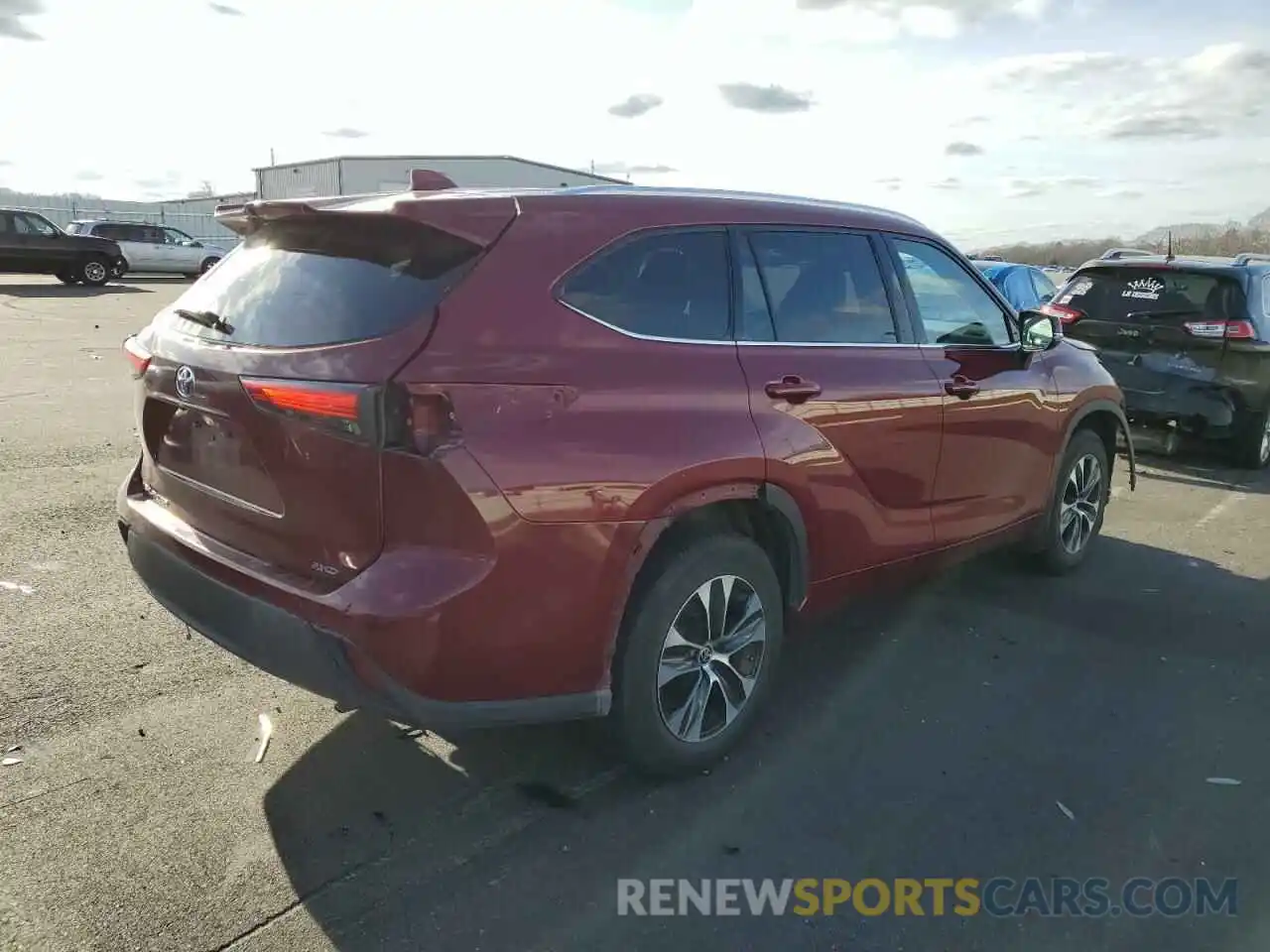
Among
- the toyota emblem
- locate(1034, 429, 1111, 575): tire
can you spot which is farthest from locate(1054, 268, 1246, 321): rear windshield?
the toyota emblem

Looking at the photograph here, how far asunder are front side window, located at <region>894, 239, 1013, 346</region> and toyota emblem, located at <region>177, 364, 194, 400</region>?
288cm

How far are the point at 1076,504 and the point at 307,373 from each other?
4484 millimetres

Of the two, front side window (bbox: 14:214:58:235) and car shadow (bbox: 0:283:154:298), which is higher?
front side window (bbox: 14:214:58:235)

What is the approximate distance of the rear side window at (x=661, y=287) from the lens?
10.2 feet

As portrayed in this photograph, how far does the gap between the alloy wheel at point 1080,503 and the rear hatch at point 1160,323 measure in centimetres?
289

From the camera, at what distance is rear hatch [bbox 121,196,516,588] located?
2.71 m

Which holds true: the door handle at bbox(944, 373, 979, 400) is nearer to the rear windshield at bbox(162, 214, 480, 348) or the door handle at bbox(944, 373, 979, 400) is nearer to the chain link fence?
the rear windshield at bbox(162, 214, 480, 348)

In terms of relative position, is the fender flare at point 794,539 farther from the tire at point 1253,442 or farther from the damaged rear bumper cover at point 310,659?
the tire at point 1253,442

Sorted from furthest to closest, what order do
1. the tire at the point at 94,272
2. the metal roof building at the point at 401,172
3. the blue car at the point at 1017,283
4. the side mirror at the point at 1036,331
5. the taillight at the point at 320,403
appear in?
the metal roof building at the point at 401,172
the tire at the point at 94,272
the blue car at the point at 1017,283
the side mirror at the point at 1036,331
the taillight at the point at 320,403

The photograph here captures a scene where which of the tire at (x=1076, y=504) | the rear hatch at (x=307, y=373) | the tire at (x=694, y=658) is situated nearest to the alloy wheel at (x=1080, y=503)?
the tire at (x=1076, y=504)

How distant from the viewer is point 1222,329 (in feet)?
26.8

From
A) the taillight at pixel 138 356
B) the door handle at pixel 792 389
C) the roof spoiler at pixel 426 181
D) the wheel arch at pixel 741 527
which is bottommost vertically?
the wheel arch at pixel 741 527

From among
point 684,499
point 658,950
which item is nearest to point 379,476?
point 684,499

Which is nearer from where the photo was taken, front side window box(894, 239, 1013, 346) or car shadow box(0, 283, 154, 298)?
front side window box(894, 239, 1013, 346)
